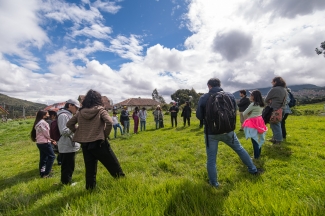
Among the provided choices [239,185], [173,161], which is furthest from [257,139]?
[173,161]

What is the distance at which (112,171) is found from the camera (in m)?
3.29

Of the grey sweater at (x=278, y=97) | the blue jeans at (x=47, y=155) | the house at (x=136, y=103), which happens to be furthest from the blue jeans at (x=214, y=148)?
the house at (x=136, y=103)

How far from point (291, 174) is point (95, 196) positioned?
12.3ft

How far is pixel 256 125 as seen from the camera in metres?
4.29

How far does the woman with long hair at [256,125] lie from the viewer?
4.23 meters

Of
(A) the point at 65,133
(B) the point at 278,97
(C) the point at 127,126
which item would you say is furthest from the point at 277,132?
(C) the point at 127,126

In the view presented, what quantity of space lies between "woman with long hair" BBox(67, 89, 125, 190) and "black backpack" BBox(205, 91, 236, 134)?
1806mm

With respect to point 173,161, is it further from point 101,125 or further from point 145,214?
point 145,214

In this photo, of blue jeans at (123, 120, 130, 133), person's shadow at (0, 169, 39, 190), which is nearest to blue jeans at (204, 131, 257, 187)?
person's shadow at (0, 169, 39, 190)

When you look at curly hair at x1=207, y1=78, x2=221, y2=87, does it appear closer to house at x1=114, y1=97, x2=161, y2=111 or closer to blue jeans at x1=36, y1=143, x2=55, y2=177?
blue jeans at x1=36, y1=143, x2=55, y2=177

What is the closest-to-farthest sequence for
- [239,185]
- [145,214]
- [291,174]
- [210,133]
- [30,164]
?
[145,214] < [239,185] < [210,133] < [291,174] < [30,164]

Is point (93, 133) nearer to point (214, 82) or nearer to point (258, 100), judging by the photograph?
point (214, 82)

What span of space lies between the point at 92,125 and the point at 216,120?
87.6 inches

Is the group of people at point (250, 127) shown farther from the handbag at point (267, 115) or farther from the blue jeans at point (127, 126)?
the blue jeans at point (127, 126)
